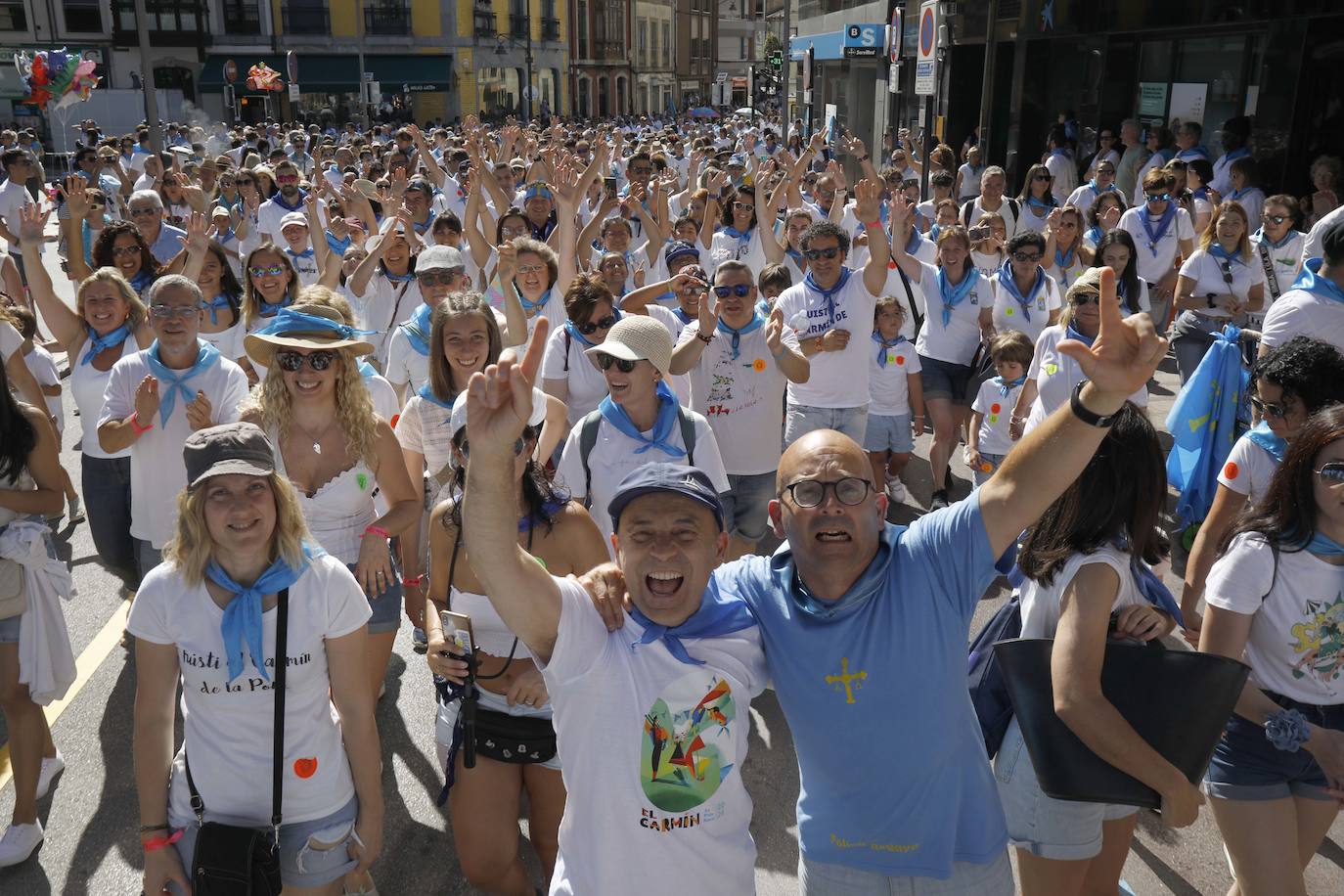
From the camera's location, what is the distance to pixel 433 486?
5094mm

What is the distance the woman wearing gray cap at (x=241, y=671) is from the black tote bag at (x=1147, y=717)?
1896 millimetres

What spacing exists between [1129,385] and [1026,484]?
0.98ft

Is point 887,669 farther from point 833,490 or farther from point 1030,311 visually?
point 1030,311

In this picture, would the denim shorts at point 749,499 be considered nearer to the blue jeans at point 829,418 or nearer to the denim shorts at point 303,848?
the blue jeans at point 829,418

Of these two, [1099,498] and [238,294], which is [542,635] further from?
[238,294]

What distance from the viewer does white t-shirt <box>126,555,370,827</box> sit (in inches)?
118

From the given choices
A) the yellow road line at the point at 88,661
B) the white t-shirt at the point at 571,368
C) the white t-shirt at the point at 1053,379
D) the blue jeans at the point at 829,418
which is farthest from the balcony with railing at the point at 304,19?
the white t-shirt at the point at 1053,379

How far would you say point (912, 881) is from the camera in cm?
254

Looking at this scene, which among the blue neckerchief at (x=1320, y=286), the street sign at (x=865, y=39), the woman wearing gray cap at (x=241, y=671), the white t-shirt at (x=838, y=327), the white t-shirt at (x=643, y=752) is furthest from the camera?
the street sign at (x=865, y=39)

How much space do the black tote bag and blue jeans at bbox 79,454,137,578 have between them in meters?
4.22

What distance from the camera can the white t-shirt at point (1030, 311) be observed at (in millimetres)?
7395

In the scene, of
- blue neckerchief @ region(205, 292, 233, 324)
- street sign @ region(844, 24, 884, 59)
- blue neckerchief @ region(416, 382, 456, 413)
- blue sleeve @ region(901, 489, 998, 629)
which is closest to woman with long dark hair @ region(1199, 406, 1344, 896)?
blue sleeve @ region(901, 489, 998, 629)

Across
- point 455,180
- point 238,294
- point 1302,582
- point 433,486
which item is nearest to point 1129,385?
point 1302,582

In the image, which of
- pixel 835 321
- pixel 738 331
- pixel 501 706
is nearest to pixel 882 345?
pixel 835 321
